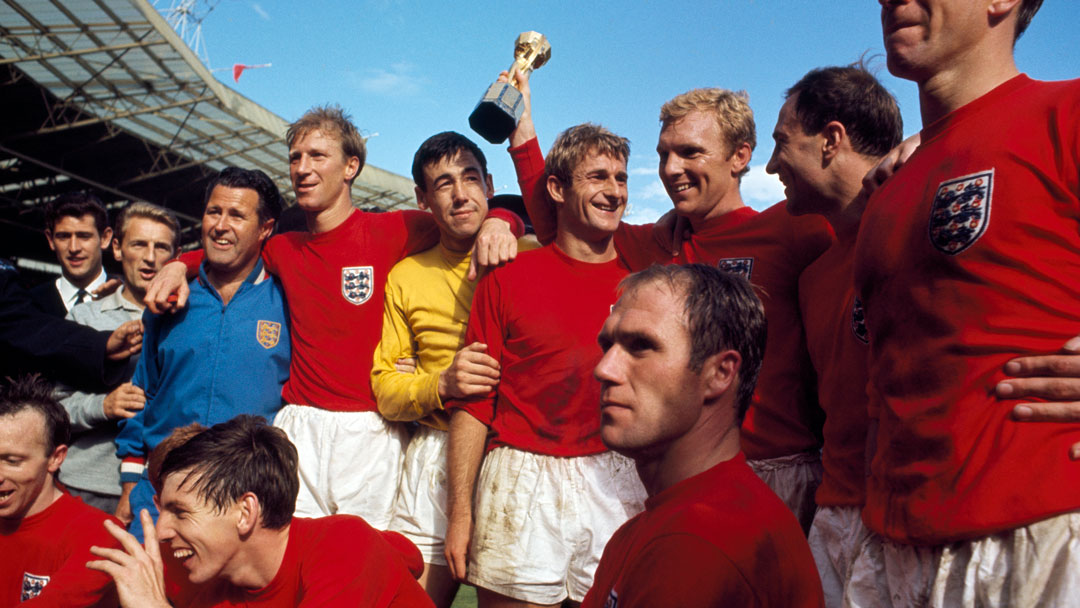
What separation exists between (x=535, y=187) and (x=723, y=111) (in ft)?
3.05

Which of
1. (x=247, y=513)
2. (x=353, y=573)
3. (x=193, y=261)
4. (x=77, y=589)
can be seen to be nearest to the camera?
(x=353, y=573)

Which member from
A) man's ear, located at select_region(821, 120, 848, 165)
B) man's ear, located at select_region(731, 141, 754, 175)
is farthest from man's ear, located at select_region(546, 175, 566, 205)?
man's ear, located at select_region(821, 120, 848, 165)

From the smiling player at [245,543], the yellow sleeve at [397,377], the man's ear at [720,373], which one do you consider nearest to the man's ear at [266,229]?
the yellow sleeve at [397,377]

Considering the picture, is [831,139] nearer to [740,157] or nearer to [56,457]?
[740,157]

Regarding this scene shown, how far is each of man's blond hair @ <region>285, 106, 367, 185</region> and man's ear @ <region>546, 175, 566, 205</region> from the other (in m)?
1.06

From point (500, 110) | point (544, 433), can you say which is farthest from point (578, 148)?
point (544, 433)

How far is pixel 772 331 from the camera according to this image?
307 centimetres

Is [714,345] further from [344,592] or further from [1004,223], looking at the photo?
[344,592]

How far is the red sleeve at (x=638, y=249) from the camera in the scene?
350 centimetres

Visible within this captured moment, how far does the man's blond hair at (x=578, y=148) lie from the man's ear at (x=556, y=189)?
0.06 feet

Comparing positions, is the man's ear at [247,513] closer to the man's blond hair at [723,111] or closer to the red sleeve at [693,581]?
the red sleeve at [693,581]

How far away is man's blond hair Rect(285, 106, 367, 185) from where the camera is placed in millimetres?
3980

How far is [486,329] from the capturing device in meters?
3.32

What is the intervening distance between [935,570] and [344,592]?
68.7 inches
